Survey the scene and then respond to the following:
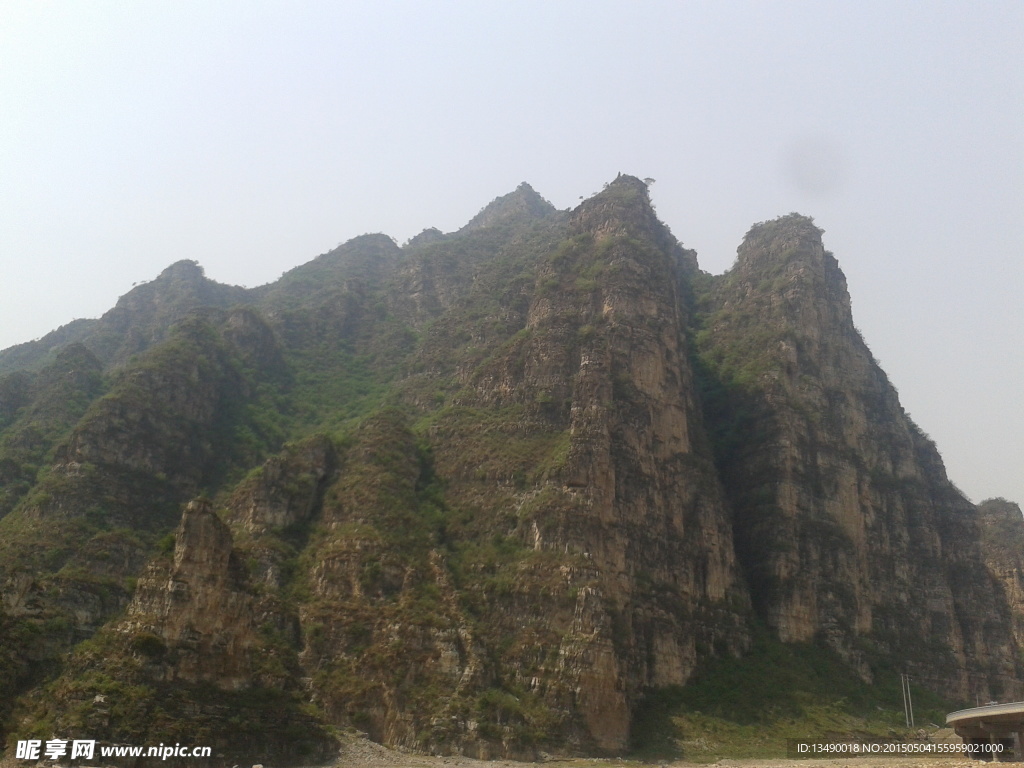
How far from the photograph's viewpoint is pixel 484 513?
62.8m

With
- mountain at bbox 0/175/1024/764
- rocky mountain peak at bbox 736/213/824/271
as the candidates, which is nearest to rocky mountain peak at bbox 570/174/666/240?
mountain at bbox 0/175/1024/764

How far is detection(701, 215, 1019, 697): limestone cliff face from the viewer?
240 feet

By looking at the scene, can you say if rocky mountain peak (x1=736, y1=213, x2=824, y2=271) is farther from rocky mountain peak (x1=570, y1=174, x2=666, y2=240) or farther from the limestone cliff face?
rocky mountain peak (x1=570, y1=174, x2=666, y2=240)

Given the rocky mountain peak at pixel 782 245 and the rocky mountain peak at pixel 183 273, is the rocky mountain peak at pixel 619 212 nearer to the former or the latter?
the rocky mountain peak at pixel 782 245

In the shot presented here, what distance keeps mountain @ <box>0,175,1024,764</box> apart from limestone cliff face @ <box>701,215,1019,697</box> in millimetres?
315

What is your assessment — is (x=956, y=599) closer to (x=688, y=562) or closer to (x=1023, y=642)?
(x=1023, y=642)

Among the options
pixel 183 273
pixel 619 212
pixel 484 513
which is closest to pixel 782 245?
pixel 619 212

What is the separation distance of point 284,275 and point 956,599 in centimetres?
8978

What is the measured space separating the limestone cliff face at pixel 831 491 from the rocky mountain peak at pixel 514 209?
48.8 m

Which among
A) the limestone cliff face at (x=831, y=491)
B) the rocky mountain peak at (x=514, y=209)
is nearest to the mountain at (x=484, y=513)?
the limestone cliff face at (x=831, y=491)

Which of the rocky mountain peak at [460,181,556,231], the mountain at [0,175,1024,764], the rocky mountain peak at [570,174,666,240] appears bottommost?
the mountain at [0,175,1024,764]

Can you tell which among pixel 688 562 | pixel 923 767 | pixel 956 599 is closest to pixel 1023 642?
pixel 956 599

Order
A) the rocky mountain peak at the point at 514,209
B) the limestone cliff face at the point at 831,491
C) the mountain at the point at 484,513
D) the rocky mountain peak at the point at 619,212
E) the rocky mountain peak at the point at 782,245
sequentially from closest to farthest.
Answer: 1. the mountain at the point at 484,513
2. the limestone cliff face at the point at 831,491
3. the rocky mountain peak at the point at 619,212
4. the rocky mountain peak at the point at 782,245
5. the rocky mountain peak at the point at 514,209

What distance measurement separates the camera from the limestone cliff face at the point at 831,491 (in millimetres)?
73125
